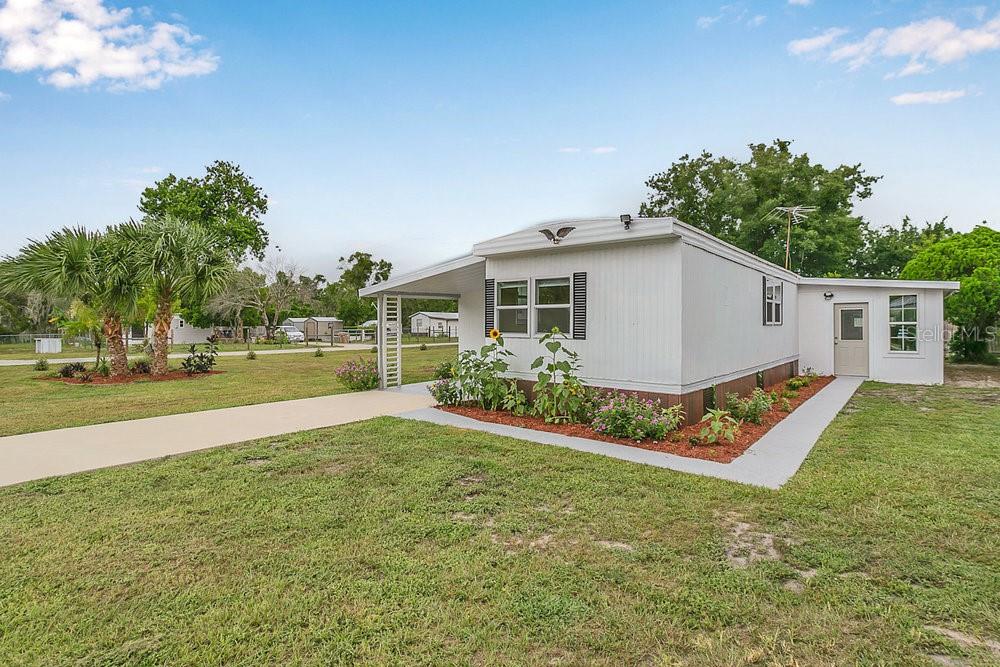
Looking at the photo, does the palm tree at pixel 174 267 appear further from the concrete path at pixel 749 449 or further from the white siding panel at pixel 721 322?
the white siding panel at pixel 721 322

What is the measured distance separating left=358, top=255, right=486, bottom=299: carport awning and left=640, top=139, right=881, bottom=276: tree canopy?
14078 millimetres

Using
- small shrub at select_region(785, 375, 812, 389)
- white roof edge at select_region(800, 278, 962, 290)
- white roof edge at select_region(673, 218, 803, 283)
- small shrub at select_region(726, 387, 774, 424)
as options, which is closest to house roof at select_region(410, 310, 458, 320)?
white roof edge at select_region(800, 278, 962, 290)

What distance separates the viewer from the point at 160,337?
43.5 feet

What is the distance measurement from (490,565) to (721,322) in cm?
601

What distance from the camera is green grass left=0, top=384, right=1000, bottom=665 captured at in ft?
7.25

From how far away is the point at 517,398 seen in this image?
734 cm

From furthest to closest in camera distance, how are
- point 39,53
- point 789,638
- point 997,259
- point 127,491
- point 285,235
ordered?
Result: point 285,235 → point 997,259 → point 39,53 → point 127,491 → point 789,638

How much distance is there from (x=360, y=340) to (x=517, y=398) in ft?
105

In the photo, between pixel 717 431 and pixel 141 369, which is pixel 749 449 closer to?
pixel 717 431

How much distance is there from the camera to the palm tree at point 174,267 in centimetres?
1232

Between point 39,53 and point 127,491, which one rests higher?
point 39,53

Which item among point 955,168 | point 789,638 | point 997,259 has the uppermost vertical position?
point 955,168

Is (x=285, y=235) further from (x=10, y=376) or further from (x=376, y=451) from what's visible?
(x=376, y=451)

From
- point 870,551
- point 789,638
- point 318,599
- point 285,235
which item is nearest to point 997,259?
point 870,551
